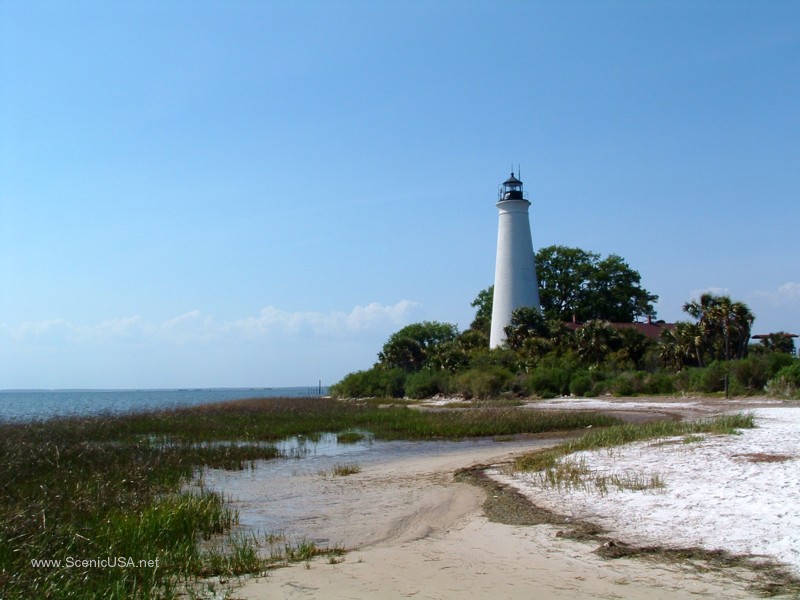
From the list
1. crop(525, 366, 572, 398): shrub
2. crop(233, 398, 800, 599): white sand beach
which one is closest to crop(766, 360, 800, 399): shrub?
crop(525, 366, 572, 398): shrub

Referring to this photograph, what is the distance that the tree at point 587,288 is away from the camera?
62.8 meters

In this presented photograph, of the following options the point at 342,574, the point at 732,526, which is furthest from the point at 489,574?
the point at 732,526

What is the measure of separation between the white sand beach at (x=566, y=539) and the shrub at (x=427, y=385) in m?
37.7

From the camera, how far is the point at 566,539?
811 centimetres

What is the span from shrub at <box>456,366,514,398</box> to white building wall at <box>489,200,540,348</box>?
7.45m

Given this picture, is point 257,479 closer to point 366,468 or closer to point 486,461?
point 366,468

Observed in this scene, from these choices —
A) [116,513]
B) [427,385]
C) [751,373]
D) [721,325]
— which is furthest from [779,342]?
[116,513]

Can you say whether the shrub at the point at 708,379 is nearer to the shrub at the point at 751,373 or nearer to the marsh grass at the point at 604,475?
the shrub at the point at 751,373

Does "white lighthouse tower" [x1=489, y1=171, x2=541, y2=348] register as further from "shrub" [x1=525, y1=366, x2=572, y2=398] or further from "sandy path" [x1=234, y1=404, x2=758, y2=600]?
"sandy path" [x1=234, y1=404, x2=758, y2=600]

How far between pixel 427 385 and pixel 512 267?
11185mm

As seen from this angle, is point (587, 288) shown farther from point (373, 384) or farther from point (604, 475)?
point (604, 475)

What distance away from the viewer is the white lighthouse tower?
52562 mm

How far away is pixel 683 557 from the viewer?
720cm

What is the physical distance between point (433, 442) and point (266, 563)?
602 inches
